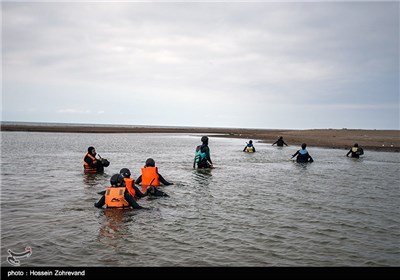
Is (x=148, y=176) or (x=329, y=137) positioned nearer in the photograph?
(x=148, y=176)

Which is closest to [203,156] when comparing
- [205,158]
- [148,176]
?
[205,158]

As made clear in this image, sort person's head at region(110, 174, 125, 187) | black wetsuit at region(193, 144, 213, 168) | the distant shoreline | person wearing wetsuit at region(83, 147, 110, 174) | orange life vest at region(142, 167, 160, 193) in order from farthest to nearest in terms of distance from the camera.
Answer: the distant shoreline → black wetsuit at region(193, 144, 213, 168) → person wearing wetsuit at region(83, 147, 110, 174) → orange life vest at region(142, 167, 160, 193) → person's head at region(110, 174, 125, 187)

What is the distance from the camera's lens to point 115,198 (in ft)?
38.3

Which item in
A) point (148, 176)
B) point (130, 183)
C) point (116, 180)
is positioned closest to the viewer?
point (116, 180)

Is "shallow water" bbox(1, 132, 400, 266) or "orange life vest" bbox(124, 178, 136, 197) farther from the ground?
"orange life vest" bbox(124, 178, 136, 197)

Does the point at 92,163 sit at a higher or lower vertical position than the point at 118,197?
higher

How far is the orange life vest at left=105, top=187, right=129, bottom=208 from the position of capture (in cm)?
1163

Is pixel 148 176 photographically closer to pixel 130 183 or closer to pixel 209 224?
pixel 130 183

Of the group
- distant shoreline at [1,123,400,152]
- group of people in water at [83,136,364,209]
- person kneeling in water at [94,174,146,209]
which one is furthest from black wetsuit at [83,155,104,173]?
distant shoreline at [1,123,400,152]

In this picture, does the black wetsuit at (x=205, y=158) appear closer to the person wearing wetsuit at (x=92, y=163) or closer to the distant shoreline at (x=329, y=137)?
the person wearing wetsuit at (x=92, y=163)

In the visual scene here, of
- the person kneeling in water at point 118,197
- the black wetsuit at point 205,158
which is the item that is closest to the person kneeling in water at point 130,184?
the person kneeling in water at point 118,197

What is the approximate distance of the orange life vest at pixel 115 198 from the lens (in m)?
11.6

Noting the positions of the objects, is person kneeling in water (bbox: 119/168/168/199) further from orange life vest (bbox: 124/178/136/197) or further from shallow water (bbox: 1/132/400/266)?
shallow water (bbox: 1/132/400/266)

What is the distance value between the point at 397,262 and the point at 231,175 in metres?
14.0
